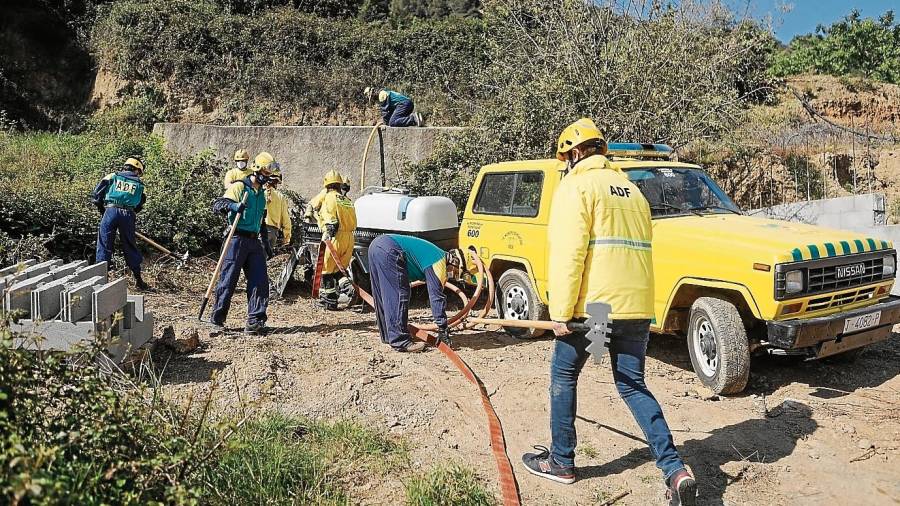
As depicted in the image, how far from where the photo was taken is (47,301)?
521 centimetres

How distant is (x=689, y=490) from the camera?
3.88 meters

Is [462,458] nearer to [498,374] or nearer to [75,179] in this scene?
[498,374]

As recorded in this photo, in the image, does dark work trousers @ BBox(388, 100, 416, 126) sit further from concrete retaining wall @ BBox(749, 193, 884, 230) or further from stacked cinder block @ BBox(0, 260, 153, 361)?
stacked cinder block @ BBox(0, 260, 153, 361)

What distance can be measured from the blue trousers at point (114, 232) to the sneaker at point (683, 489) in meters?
7.81

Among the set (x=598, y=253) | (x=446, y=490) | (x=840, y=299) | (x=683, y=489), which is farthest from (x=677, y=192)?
(x=446, y=490)

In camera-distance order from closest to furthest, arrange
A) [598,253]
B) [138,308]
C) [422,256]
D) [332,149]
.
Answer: [598,253], [138,308], [422,256], [332,149]

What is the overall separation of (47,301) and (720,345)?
5.14 meters

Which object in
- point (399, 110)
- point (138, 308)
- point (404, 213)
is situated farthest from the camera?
point (399, 110)

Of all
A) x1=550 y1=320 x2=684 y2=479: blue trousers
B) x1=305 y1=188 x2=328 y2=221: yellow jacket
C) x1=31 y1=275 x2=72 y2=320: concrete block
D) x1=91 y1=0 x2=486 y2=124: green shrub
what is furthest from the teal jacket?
x1=91 y1=0 x2=486 y2=124: green shrub

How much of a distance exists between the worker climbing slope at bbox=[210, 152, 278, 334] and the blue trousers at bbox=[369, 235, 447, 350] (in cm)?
153

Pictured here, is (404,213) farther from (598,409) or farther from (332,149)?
(598,409)

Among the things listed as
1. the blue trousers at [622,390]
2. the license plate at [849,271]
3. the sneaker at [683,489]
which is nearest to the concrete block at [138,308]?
the blue trousers at [622,390]

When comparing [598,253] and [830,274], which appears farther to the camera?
[830,274]

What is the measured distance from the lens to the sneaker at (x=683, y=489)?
12.7ft
